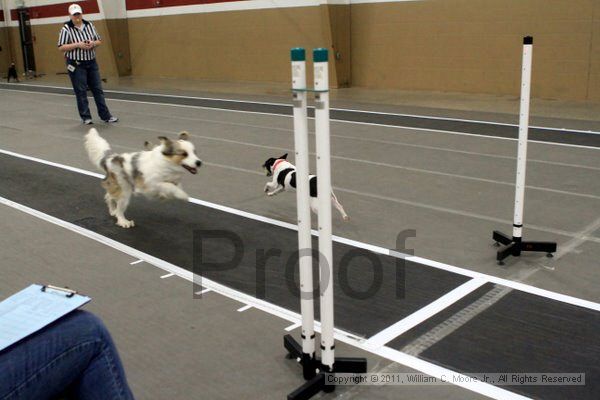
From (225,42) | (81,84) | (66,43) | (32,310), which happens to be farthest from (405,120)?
(32,310)

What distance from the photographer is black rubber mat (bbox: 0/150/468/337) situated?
387 cm

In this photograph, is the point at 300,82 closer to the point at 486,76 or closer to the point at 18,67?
the point at 486,76

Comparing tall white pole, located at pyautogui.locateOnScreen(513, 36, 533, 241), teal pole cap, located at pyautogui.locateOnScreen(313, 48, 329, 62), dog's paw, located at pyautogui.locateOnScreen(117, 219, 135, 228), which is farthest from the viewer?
dog's paw, located at pyautogui.locateOnScreen(117, 219, 135, 228)

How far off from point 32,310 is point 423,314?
237cm

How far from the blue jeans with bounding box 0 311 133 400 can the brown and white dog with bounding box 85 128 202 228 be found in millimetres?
3343

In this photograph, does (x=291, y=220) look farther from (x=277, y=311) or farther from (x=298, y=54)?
(x=298, y=54)

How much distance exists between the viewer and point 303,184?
2.88 meters

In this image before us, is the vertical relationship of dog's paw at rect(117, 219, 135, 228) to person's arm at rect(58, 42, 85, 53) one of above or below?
below

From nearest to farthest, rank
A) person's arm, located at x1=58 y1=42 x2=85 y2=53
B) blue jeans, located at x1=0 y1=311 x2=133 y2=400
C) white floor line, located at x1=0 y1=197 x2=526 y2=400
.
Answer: blue jeans, located at x1=0 y1=311 x2=133 y2=400, white floor line, located at x1=0 y1=197 x2=526 y2=400, person's arm, located at x1=58 y1=42 x2=85 y2=53

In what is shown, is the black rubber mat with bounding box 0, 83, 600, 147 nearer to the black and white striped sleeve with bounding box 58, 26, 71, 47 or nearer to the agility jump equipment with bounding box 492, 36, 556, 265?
the black and white striped sleeve with bounding box 58, 26, 71, 47

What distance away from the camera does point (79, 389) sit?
6.48 ft

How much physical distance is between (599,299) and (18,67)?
86.6 ft

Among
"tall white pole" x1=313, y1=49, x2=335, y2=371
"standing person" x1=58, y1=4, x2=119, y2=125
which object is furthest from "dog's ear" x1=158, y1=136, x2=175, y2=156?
"standing person" x1=58, y1=4, x2=119, y2=125

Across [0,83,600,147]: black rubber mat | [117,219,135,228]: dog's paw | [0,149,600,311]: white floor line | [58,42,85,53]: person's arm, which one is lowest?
[0,149,600,311]: white floor line
